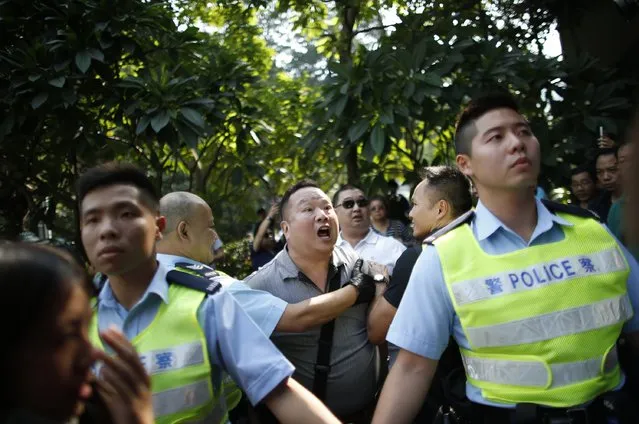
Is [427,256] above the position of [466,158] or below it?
below

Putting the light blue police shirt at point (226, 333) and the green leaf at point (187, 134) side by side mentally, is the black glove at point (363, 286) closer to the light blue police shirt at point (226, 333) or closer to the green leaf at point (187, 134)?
the light blue police shirt at point (226, 333)

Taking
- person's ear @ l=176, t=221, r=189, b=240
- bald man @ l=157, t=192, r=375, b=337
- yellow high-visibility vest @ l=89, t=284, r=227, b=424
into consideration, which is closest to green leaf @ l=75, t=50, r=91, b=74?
bald man @ l=157, t=192, r=375, b=337

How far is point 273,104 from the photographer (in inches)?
378

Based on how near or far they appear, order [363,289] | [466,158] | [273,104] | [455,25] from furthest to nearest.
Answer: [273,104]
[455,25]
[363,289]
[466,158]

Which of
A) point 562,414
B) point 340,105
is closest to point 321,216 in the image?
point 562,414

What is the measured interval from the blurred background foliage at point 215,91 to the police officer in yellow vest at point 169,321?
3.46 meters

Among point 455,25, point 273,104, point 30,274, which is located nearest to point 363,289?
point 30,274

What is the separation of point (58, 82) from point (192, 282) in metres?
3.80

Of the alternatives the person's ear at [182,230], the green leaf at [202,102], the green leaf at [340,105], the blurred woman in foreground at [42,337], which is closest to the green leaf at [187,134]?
the green leaf at [202,102]

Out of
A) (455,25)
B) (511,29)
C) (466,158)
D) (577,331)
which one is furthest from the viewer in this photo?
(511,29)

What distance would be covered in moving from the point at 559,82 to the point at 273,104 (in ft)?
12.5

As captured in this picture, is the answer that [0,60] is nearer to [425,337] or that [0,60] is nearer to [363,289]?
[363,289]

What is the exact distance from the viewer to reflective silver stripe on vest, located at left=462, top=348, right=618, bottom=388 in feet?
7.65

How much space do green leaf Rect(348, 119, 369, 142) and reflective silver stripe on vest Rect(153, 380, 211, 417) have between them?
14.3 ft
